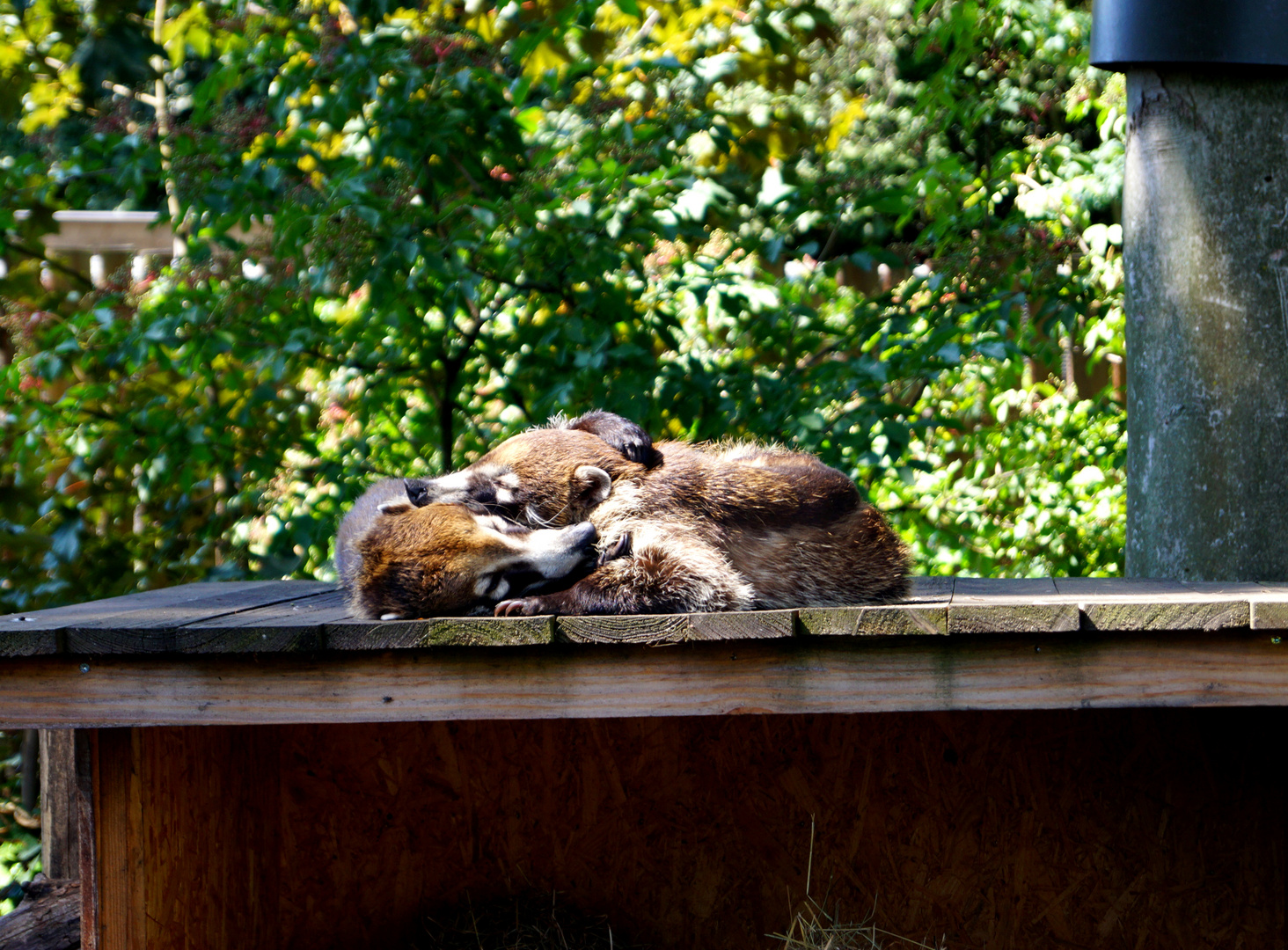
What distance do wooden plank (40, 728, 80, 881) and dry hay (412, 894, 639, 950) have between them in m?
1.17

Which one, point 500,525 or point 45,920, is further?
point 45,920

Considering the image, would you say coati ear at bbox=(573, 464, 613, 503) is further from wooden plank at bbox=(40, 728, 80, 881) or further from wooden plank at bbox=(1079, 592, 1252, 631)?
wooden plank at bbox=(40, 728, 80, 881)

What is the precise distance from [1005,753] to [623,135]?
8.06 ft

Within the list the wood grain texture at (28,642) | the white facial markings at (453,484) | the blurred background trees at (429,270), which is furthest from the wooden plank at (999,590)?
the wood grain texture at (28,642)

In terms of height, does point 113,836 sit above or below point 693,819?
above

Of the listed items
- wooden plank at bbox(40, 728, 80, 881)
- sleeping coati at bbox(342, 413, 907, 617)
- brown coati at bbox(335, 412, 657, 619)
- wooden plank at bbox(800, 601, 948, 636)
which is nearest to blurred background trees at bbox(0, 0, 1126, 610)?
wooden plank at bbox(40, 728, 80, 881)

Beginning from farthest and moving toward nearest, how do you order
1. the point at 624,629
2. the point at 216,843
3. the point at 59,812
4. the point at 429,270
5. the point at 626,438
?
the point at 429,270 → the point at 59,812 → the point at 216,843 → the point at 626,438 → the point at 624,629

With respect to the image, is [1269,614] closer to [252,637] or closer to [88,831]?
[252,637]

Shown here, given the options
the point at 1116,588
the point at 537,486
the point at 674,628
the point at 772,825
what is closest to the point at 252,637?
the point at 537,486

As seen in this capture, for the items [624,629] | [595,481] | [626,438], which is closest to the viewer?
[624,629]

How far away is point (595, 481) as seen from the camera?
234 cm

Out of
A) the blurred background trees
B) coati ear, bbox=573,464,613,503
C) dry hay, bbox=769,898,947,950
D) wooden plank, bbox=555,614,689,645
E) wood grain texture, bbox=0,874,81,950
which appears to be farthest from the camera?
the blurred background trees

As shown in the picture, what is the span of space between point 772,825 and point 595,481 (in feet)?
4.03

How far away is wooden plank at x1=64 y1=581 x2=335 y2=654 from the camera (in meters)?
2.05
